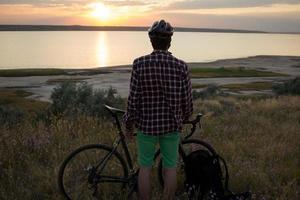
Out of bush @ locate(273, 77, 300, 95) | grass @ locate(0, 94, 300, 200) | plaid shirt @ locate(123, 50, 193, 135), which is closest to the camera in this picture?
plaid shirt @ locate(123, 50, 193, 135)

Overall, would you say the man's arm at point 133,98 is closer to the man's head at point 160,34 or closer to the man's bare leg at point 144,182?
the man's head at point 160,34

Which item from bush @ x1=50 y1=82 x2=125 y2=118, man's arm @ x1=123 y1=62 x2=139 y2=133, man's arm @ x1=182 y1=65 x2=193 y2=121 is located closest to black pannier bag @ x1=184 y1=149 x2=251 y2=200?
man's arm @ x1=182 y1=65 x2=193 y2=121

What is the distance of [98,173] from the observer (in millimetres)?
5504

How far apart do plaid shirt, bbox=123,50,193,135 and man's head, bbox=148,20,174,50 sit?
74 millimetres

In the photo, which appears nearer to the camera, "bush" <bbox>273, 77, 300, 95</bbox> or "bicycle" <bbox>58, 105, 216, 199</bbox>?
"bicycle" <bbox>58, 105, 216, 199</bbox>

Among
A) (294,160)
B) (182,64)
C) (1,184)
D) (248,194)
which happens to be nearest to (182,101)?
(182,64)

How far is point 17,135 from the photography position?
300 inches

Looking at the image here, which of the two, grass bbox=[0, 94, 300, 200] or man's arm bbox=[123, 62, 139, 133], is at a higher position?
man's arm bbox=[123, 62, 139, 133]

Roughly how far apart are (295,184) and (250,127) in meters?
5.04

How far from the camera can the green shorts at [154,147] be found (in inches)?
188

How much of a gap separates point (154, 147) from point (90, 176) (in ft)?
3.66

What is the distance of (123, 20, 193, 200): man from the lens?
15.0 ft

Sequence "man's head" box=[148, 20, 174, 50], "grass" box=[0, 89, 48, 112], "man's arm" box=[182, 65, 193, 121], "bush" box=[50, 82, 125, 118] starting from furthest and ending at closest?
"grass" box=[0, 89, 48, 112] < "bush" box=[50, 82, 125, 118] < "man's arm" box=[182, 65, 193, 121] < "man's head" box=[148, 20, 174, 50]

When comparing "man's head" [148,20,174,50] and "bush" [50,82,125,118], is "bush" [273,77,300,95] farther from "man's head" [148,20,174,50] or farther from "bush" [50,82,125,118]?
"man's head" [148,20,174,50]
